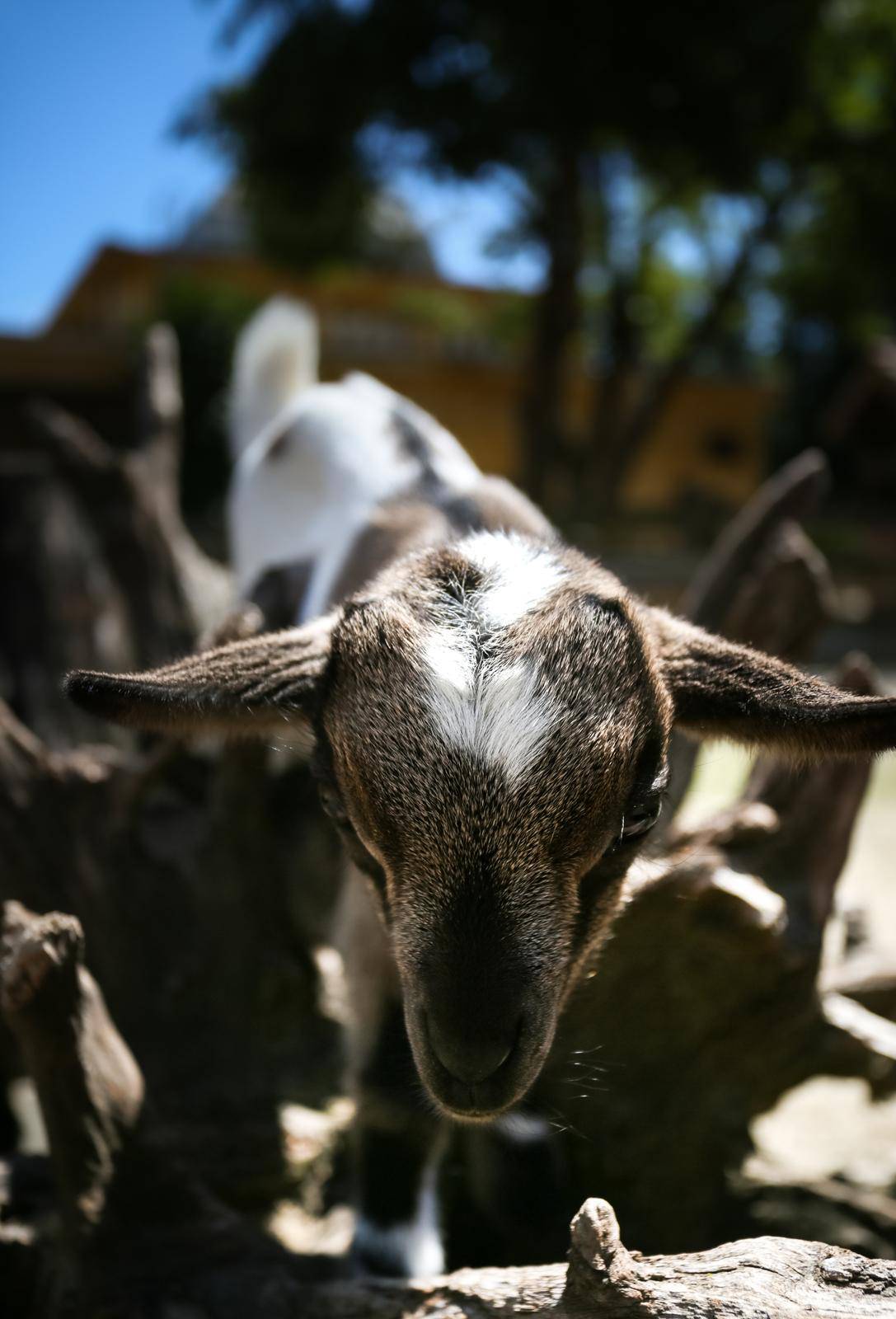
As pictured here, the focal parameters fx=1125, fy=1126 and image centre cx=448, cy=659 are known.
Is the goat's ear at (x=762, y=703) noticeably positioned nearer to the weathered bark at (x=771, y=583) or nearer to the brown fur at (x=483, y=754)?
the brown fur at (x=483, y=754)

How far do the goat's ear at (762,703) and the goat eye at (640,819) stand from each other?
0.83 ft

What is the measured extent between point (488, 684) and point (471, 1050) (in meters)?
0.65

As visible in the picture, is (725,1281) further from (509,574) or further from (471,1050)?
(509,574)

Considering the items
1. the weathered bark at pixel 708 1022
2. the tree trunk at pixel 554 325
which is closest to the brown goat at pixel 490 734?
the weathered bark at pixel 708 1022

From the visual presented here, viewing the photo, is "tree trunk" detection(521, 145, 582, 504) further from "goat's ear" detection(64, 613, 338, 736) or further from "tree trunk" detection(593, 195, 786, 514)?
"goat's ear" detection(64, 613, 338, 736)

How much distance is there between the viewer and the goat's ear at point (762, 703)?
218 centimetres

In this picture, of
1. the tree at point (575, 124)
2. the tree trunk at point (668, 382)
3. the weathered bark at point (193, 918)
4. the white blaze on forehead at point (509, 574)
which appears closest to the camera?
the white blaze on forehead at point (509, 574)

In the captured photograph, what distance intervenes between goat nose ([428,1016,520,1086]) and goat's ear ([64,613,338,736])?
2.65 ft

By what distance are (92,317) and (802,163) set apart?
1546cm

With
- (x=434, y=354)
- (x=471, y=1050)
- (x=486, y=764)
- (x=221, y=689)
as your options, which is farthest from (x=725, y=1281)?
(x=434, y=354)

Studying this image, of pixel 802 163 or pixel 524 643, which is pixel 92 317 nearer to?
pixel 802 163

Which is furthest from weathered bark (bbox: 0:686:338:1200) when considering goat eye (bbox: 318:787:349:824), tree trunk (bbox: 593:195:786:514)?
tree trunk (bbox: 593:195:786:514)

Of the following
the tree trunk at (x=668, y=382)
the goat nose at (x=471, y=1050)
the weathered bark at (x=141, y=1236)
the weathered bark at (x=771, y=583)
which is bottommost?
the weathered bark at (x=141, y=1236)

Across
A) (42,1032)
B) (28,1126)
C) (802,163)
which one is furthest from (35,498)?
(802,163)
